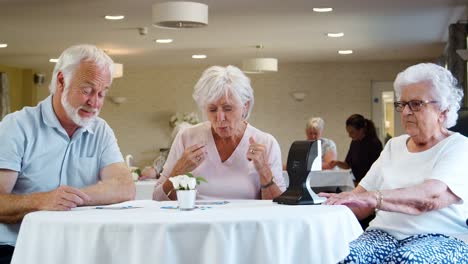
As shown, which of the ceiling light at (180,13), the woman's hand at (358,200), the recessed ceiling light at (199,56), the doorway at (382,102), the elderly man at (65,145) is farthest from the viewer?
the doorway at (382,102)

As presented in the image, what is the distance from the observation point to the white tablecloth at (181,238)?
8.07 feet

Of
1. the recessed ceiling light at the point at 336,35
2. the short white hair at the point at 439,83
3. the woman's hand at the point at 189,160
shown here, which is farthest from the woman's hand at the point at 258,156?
the recessed ceiling light at the point at 336,35

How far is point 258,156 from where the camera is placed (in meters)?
3.66

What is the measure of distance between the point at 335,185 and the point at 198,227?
248 inches

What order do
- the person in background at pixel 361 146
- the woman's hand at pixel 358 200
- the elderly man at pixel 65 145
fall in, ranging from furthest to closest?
1. the person in background at pixel 361 146
2. the elderly man at pixel 65 145
3. the woman's hand at pixel 358 200

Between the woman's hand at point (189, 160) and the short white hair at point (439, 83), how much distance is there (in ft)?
3.12

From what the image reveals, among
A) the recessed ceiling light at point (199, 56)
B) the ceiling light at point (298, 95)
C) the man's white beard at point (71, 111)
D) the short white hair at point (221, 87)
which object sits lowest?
the man's white beard at point (71, 111)

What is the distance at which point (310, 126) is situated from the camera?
997cm

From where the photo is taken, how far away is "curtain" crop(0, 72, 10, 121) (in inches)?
581

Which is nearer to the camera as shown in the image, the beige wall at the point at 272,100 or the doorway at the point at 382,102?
the doorway at the point at 382,102

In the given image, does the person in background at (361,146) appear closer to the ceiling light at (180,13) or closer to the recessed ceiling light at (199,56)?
the ceiling light at (180,13)

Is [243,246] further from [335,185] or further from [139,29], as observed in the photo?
[139,29]

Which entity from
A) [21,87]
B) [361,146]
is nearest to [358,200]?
[361,146]

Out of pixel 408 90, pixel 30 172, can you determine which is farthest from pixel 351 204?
pixel 30 172
